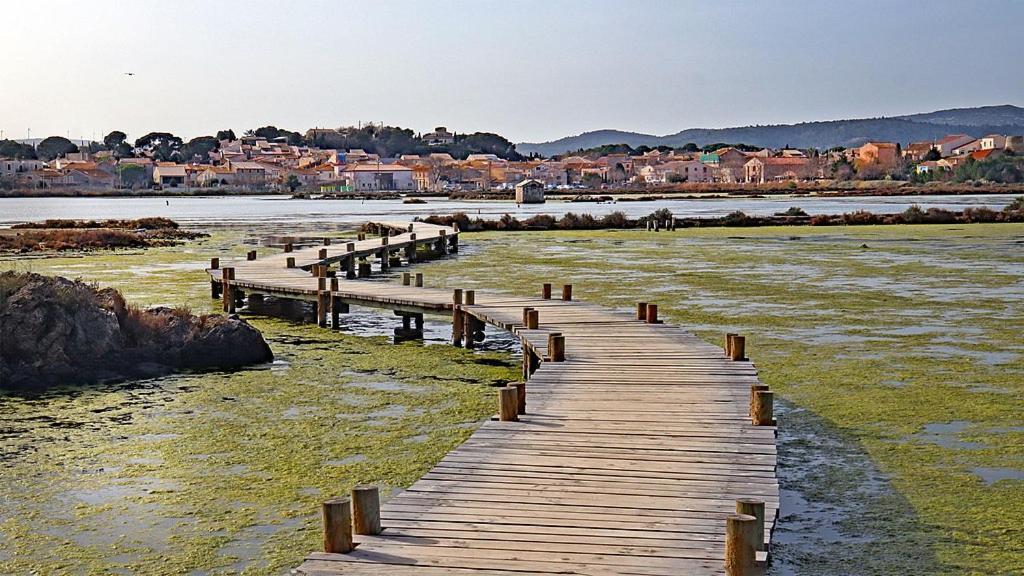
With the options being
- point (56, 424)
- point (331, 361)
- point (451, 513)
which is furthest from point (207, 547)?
point (331, 361)

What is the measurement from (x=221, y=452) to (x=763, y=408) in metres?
5.25

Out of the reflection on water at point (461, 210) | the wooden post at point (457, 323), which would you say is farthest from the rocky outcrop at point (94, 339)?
the reflection on water at point (461, 210)

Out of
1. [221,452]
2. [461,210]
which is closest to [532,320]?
[221,452]

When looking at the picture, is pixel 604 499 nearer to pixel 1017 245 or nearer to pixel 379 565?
pixel 379 565

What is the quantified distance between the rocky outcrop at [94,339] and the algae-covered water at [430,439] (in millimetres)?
588

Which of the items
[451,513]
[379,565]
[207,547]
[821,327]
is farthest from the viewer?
[821,327]

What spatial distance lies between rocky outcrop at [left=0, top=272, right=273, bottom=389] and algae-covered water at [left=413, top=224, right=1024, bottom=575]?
7.49 m

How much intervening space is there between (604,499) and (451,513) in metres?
1.05

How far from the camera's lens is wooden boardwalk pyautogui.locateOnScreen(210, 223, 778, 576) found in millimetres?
6289

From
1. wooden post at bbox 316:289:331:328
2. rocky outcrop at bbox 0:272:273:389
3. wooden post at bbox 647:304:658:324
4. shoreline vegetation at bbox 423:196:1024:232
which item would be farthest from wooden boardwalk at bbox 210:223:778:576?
shoreline vegetation at bbox 423:196:1024:232

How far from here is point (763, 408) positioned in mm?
9500

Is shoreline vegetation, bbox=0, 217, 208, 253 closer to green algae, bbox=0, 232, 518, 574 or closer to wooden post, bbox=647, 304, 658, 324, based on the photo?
green algae, bbox=0, 232, 518, 574

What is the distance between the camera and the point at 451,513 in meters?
7.08

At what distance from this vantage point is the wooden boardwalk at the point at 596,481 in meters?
6.29
